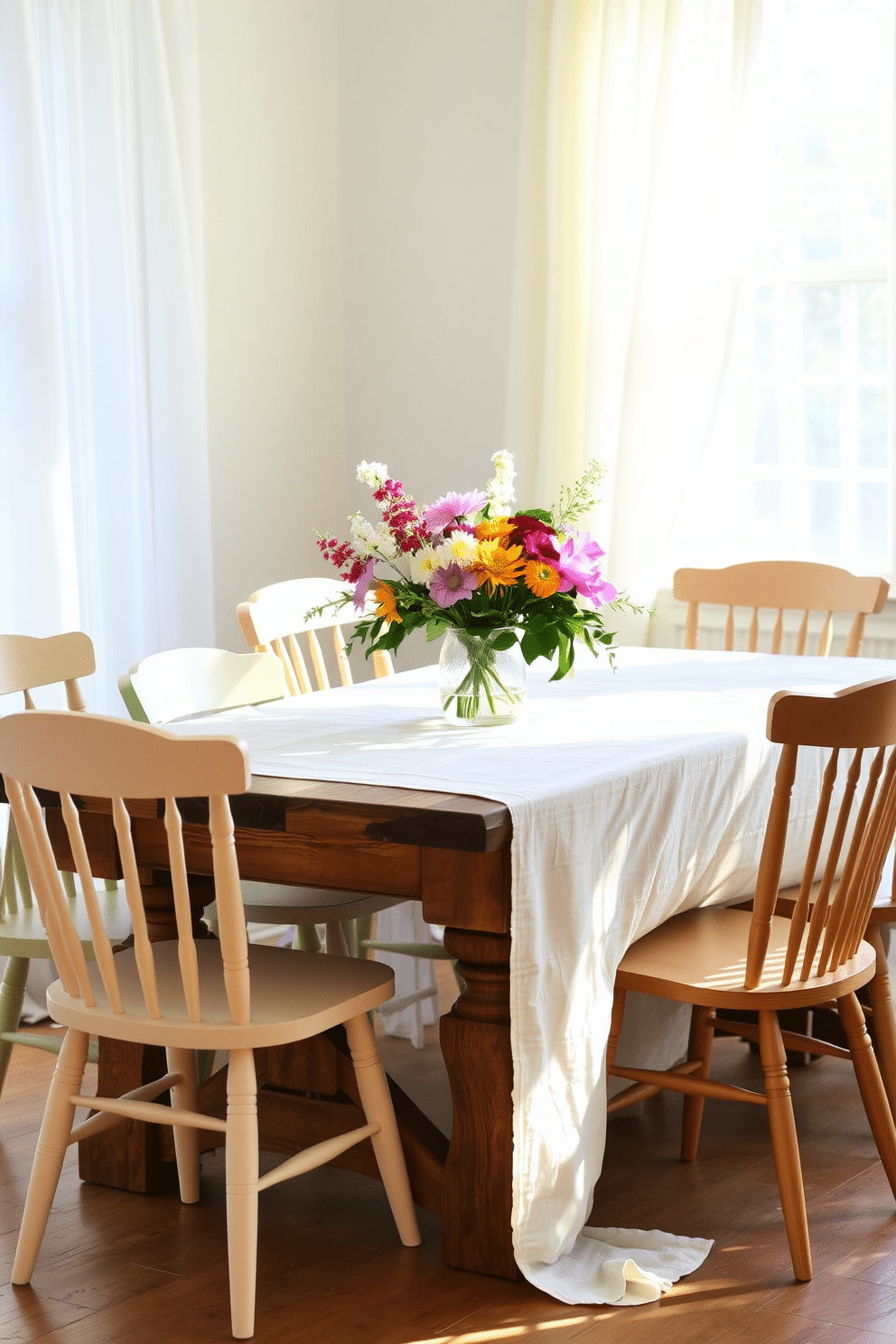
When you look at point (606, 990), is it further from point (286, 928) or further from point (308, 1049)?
point (286, 928)

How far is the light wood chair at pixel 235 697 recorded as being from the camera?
8.59 ft

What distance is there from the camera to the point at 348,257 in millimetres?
4734

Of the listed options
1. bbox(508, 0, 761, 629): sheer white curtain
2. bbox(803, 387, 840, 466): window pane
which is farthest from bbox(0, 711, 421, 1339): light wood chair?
bbox(803, 387, 840, 466): window pane

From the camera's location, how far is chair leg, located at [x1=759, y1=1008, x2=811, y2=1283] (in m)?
2.12

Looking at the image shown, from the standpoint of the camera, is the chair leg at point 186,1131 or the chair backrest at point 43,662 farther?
Result: the chair backrest at point 43,662

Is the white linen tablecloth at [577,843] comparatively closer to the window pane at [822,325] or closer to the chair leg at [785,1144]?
the chair leg at [785,1144]

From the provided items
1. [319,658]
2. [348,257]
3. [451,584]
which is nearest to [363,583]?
[451,584]

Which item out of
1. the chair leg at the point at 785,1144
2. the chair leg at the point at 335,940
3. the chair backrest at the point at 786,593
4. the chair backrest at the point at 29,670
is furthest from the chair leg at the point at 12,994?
the chair backrest at the point at 786,593

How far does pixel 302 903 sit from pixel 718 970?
0.80 metres

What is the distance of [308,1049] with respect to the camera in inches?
89.4

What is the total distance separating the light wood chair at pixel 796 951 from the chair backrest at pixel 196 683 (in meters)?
0.90

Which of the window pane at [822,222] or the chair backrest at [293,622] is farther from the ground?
the window pane at [822,222]

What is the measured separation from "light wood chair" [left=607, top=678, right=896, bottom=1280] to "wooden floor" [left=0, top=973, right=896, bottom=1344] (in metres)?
0.11

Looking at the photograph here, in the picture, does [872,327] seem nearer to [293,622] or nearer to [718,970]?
[293,622]
